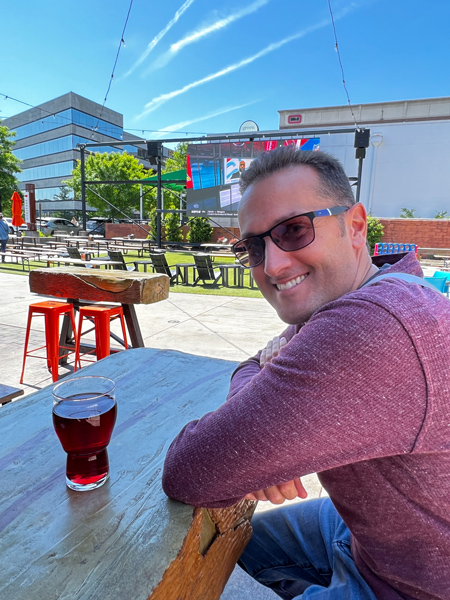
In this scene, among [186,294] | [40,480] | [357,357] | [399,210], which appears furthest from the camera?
[399,210]

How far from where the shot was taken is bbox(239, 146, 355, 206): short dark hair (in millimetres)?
1167

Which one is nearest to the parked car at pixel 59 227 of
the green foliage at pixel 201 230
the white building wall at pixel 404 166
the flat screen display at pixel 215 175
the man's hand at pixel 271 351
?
the green foliage at pixel 201 230

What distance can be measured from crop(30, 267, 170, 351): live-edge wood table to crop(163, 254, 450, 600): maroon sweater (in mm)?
2852

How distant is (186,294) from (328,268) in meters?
8.10

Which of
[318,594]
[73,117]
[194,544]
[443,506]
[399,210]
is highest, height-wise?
[73,117]

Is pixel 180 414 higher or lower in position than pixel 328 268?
lower

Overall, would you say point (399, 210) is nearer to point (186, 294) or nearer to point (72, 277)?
point (186, 294)

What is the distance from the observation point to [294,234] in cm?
115

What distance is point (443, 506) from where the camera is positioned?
0.77 m

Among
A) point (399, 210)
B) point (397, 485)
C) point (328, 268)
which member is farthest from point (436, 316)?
point (399, 210)

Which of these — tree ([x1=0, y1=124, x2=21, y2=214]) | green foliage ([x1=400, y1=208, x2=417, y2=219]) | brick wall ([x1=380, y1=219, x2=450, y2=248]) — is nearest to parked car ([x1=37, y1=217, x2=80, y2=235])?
tree ([x1=0, y1=124, x2=21, y2=214])

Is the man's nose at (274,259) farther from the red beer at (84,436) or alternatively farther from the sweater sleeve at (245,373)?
the red beer at (84,436)

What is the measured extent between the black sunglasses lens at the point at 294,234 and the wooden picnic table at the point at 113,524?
61cm

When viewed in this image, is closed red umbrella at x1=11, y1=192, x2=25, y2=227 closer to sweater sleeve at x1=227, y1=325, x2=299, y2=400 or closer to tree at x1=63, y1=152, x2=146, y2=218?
tree at x1=63, y1=152, x2=146, y2=218
